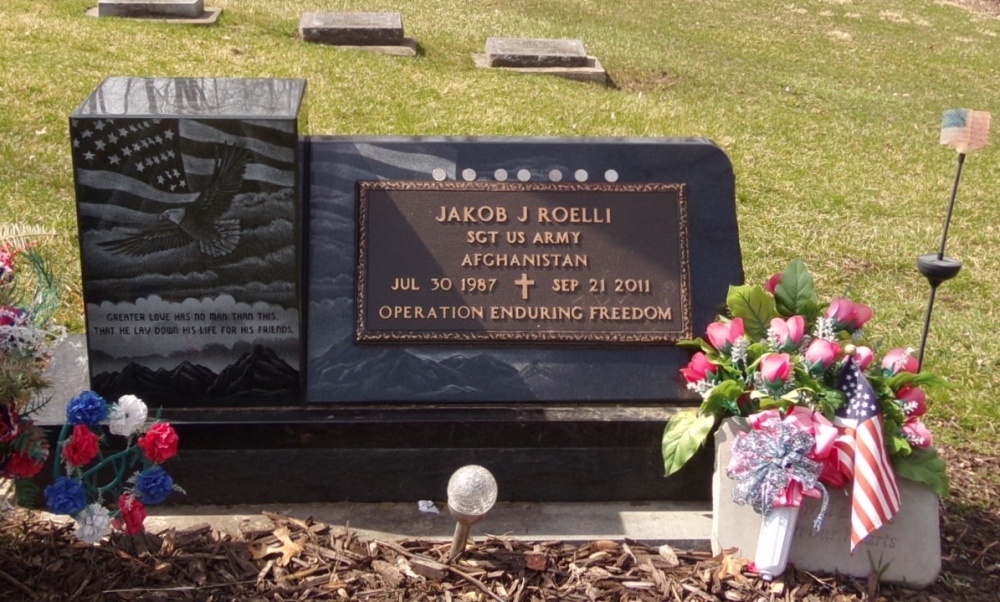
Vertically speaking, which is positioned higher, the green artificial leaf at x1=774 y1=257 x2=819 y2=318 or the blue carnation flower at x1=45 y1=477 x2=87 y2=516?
→ the green artificial leaf at x1=774 y1=257 x2=819 y2=318

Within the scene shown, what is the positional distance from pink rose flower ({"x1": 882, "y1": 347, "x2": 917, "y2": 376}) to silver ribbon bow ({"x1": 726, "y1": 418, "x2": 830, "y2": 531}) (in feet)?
1.53

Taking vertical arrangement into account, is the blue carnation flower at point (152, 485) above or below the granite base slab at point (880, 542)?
above

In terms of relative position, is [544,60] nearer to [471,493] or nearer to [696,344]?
[696,344]

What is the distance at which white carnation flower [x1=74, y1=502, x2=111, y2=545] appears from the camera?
3.40 m

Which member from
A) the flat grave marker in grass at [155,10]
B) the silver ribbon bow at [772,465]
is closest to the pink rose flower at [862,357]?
the silver ribbon bow at [772,465]

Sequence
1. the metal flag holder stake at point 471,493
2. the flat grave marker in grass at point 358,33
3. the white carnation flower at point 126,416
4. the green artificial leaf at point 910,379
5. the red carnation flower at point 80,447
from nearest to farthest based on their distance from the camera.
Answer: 1. the metal flag holder stake at point 471,493
2. the red carnation flower at point 80,447
3. the white carnation flower at point 126,416
4. the green artificial leaf at point 910,379
5. the flat grave marker in grass at point 358,33

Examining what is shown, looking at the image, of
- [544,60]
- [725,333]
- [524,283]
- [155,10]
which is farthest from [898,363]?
[155,10]

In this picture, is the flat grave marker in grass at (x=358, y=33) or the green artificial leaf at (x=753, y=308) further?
the flat grave marker in grass at (x=358, y=33)

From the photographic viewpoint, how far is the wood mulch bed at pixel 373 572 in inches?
137

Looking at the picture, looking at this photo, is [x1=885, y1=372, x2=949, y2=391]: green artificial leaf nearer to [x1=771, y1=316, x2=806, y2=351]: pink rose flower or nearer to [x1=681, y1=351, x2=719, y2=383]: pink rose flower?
[x1=771, y1=316, x2=806, y2=351]: pink rose flower

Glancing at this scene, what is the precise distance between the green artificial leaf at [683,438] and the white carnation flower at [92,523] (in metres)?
1.80

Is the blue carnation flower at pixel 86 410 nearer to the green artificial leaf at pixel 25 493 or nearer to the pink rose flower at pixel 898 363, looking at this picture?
the green artificial leaf at pixel 25 493

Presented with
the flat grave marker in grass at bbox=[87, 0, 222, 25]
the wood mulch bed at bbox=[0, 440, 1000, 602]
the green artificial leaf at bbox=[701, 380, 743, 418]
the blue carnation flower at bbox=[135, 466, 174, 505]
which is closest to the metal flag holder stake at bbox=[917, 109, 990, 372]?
the green artificial leaf at bbox=[701, 380, 743, 418]

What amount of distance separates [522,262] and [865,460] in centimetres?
141
